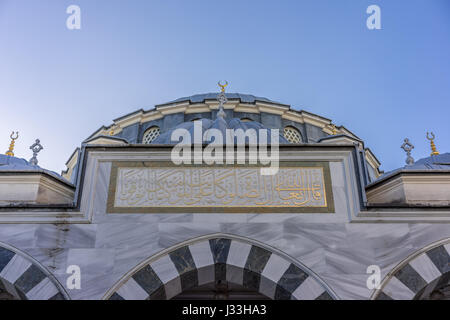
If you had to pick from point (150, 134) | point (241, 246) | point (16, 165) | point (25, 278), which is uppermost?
point (150, 134)

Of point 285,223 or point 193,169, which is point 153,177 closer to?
point 193,169

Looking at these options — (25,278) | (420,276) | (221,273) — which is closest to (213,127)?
(221,273)

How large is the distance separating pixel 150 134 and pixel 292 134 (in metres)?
3.72

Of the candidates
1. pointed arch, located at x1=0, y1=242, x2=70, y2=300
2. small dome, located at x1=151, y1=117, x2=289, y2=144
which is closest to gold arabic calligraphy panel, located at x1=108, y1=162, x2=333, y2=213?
pointed arch, located at x1=0, y1=242, x2=70, y2=300

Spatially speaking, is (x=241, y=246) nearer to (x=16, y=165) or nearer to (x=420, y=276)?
(x=420, y=276)

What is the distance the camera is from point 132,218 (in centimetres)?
598

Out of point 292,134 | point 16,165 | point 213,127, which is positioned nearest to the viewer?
point 16,165

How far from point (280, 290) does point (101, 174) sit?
9.22 ft

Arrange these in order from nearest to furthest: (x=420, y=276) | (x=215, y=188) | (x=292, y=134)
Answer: (x=420, y=276) < (x=215, y=188) < (x=292, y=134)

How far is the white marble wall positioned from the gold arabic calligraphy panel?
0.14 m

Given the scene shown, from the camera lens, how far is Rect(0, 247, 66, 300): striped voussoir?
216 inches

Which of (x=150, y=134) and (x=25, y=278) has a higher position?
(x=150, y=134)

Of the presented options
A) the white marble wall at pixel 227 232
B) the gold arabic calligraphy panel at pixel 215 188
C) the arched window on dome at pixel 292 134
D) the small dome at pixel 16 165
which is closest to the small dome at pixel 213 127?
the gold arabic calligraphy panel at pixel 215 188

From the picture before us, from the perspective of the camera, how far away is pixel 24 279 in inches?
220
